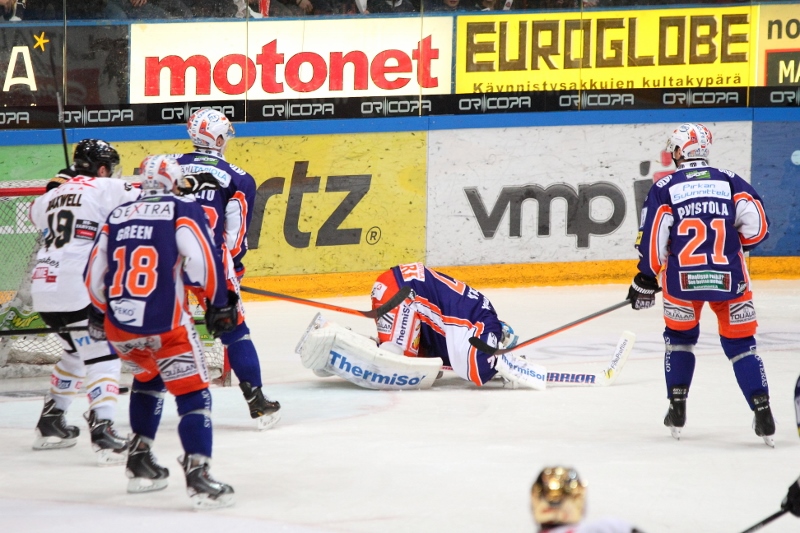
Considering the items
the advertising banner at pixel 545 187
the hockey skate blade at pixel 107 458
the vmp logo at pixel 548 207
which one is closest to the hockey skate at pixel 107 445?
the hockey skate blade at pixel 107 458

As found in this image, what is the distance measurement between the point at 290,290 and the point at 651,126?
3063 millimetres

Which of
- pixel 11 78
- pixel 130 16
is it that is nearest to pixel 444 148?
pixel 130 16

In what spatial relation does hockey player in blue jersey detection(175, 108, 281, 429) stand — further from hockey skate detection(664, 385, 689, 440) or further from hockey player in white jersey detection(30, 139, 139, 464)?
hockey skate detection(664, 385, 689, 440)

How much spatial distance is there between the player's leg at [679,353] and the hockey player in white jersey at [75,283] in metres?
2.20

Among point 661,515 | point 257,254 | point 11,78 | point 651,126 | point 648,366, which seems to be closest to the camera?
point 661,515

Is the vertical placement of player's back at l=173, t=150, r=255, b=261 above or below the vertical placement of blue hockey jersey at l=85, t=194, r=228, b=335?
above

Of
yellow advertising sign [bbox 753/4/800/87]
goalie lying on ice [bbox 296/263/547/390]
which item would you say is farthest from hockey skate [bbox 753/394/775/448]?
yellow advertising sign [bbox 753/4/800/87]

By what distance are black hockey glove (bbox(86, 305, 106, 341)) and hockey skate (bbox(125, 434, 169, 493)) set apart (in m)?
0.37

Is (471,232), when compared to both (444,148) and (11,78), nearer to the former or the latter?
(444,148)

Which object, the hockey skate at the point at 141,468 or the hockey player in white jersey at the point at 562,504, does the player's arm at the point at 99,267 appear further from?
the hockey player in white jersey at the point at 562,504

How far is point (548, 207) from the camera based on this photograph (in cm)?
922

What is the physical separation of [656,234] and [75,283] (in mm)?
2345

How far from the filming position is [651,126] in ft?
30.7

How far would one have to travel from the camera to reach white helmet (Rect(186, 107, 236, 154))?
5461mm
